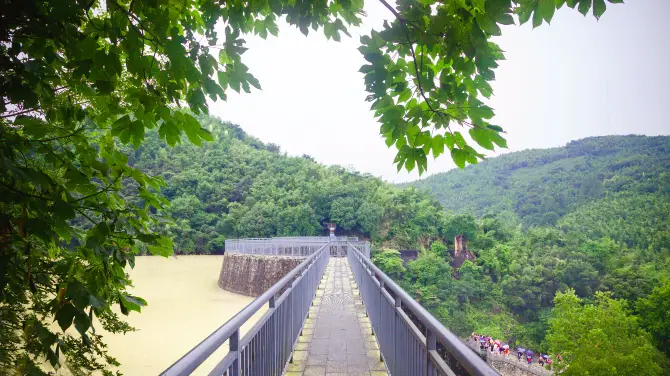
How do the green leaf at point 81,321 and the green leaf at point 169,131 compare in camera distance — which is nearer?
the green leaf at point 81,321

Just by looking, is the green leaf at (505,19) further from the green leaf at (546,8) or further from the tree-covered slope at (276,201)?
the tree-covered slope at (276,201)

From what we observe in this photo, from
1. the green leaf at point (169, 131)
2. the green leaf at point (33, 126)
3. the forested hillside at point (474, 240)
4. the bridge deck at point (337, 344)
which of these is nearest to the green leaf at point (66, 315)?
the green leaf at point (33, 126)

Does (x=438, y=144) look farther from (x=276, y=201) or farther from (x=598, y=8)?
(x=276, y=201)

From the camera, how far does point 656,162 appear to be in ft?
337

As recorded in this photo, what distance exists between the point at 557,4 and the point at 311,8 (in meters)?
1.36

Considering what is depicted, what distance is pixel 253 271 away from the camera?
93.0 ft

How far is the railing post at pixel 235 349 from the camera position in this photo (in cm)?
241

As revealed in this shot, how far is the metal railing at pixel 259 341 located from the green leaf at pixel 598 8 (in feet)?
7.58

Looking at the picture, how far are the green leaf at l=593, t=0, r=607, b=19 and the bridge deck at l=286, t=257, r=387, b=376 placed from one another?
4.18 m

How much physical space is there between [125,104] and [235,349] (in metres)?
1.73

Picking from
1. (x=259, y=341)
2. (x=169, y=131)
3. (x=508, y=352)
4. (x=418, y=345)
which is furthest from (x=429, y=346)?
(x=508, y=352)

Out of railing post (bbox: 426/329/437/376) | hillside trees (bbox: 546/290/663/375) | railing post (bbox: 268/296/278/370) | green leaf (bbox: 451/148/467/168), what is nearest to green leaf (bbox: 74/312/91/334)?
railing post (bbox: 426/329/437/376)

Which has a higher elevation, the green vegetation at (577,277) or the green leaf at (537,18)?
the green leaf at (537,18)

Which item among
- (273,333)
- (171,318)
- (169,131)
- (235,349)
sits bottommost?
(171,318)
